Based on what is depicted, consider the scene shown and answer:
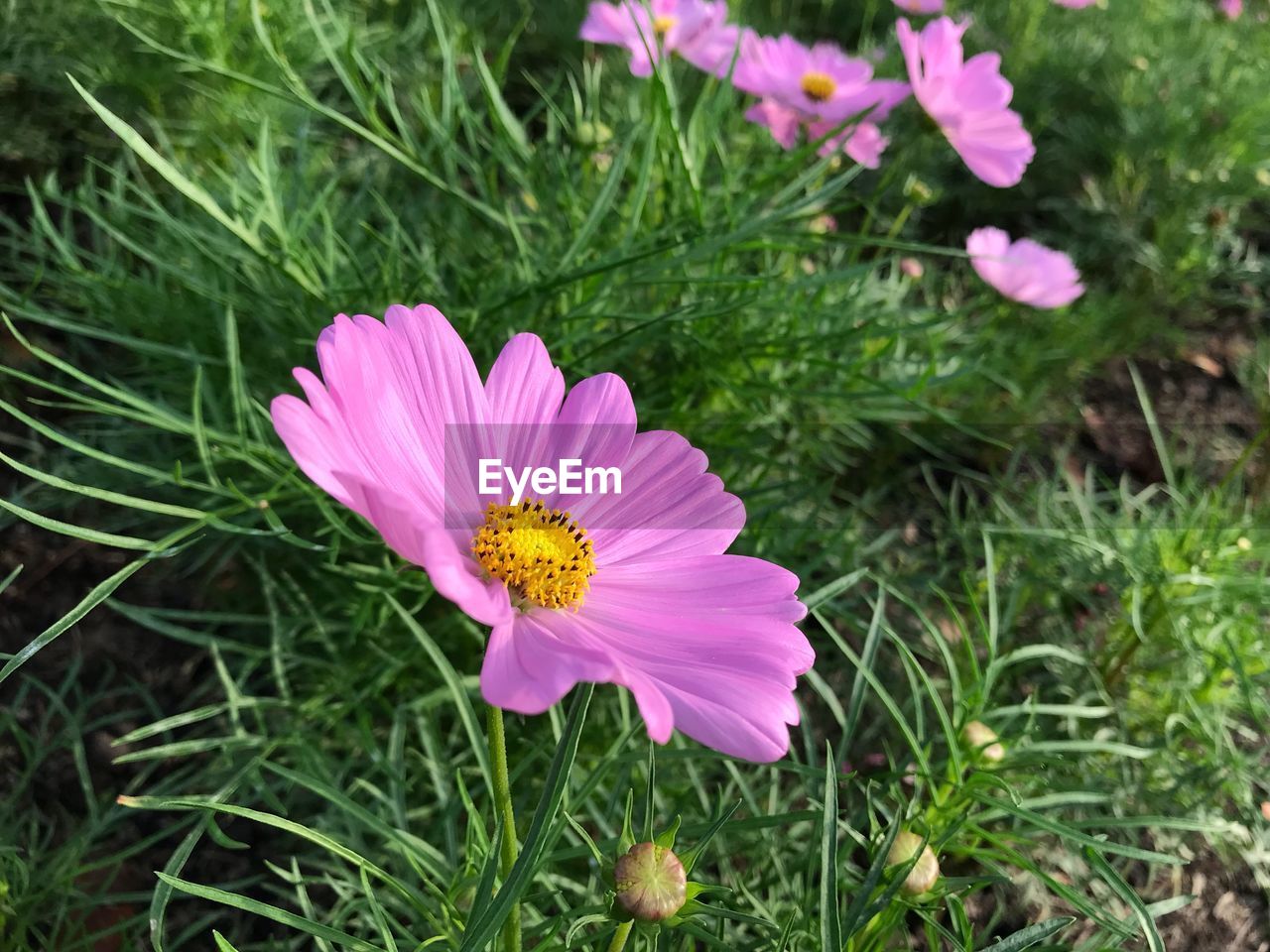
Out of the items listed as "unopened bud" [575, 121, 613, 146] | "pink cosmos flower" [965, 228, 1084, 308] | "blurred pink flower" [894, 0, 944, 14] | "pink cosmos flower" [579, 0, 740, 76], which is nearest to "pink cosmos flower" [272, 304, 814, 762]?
"unopened bud" [575, 121, 613, 146]

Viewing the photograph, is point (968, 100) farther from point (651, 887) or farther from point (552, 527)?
point (651, 887)

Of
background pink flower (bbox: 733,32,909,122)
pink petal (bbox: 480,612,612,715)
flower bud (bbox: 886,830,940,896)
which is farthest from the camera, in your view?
background pink flower (bbox: 733,32,909,122)

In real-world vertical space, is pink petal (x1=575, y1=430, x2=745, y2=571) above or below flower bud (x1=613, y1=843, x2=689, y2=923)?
above

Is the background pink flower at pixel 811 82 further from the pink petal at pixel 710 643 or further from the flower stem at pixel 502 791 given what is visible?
the flower stem at pixel 502 791

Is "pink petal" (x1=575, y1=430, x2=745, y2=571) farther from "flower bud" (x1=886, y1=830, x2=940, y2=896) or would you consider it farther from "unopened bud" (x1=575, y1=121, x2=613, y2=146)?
"unopened bud" (x1=575, y1=121, x2=613, y2=146)

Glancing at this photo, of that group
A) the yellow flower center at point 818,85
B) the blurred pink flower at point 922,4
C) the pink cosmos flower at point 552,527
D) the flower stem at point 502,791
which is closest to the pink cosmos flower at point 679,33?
the yellow flower center at point 818,85

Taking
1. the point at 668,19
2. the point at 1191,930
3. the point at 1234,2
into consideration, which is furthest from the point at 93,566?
the point at 1234,2

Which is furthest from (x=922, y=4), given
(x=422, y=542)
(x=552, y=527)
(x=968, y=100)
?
(x=422, y=542)
